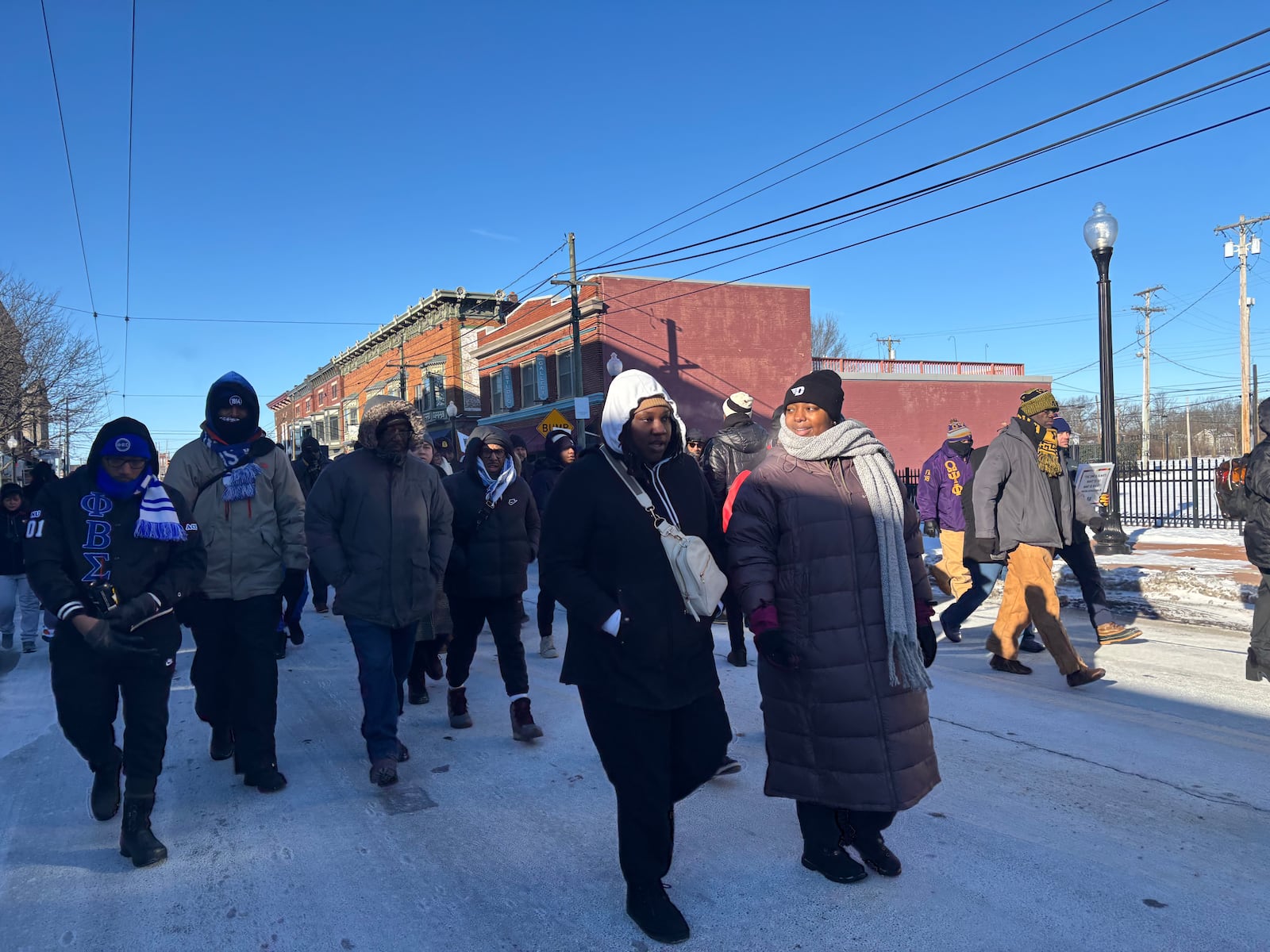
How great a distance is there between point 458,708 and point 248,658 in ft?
4.89

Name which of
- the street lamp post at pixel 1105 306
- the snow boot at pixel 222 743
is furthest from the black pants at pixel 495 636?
the street lamp post at pixel 1105 306

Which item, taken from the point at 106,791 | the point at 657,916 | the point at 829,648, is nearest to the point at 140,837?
the point at 106,791

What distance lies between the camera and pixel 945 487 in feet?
27.6

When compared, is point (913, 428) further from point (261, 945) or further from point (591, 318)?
point (261, 945)

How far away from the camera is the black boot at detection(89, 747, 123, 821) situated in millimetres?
4047

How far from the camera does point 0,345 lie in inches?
695

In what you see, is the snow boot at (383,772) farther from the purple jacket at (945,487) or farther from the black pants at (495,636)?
the purple jacket at (945,487)

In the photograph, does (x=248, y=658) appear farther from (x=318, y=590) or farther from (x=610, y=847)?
Answer: (x=318, y=590)

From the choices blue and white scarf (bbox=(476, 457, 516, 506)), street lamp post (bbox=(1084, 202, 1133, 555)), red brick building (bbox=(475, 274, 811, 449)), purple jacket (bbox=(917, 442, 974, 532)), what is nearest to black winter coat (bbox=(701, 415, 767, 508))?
blue and white scarf (bbox=(476, 457, 516, 506))

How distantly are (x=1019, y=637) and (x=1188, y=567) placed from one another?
4.99 m

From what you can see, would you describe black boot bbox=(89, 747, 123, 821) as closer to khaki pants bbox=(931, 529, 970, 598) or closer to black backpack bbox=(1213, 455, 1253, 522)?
black backpack bbox=(1213, 455, 1253, 522)

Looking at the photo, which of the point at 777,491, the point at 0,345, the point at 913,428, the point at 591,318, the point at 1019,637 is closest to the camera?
the point at 777,491

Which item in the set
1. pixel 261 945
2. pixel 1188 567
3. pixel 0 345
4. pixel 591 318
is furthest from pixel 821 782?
pixel 591 318

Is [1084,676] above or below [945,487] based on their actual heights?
below
